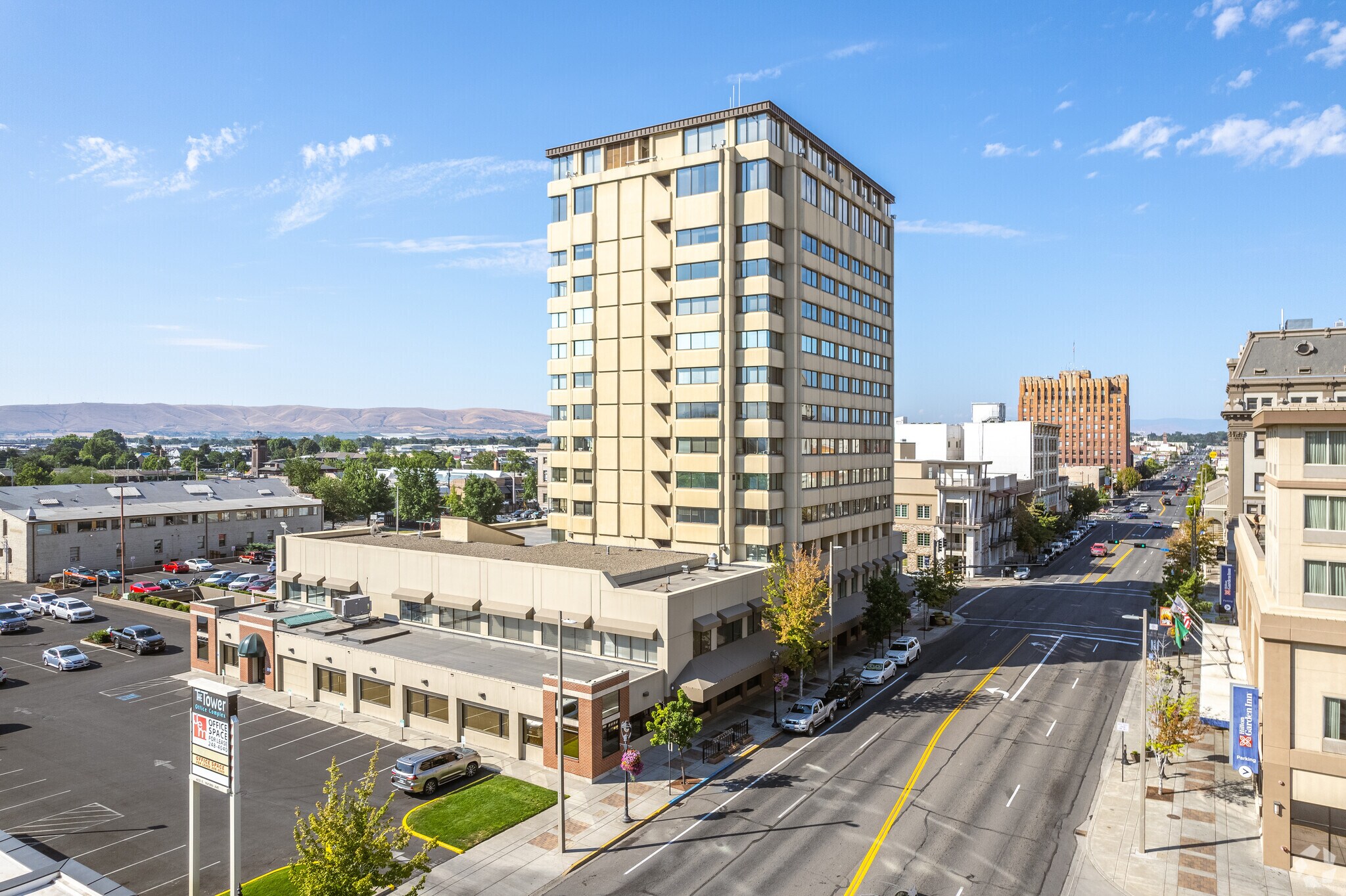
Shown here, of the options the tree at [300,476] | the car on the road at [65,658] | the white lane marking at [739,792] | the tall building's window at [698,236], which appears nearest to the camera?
the white lane marking at [739,792]

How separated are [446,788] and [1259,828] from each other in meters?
35.9

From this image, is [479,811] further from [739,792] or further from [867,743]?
[867,743]

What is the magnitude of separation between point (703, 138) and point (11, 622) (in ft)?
243

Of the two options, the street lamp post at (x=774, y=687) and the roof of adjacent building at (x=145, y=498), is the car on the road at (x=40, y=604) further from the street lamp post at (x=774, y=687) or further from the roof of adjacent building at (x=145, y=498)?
the street lamp post at (x=774, y=687)

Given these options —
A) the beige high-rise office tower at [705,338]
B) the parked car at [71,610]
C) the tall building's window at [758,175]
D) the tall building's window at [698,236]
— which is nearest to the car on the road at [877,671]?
the beige high-rise office tower at [705,338]

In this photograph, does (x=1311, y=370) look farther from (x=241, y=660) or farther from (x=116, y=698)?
(x=116, y=698)

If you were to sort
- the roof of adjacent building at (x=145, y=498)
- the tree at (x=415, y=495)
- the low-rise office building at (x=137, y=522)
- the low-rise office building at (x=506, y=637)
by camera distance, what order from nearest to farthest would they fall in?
the low-rise office building at (x=506, y=637), the low-rise office building at (x=137, y=522), the roof of adjacent building at (x=145, y=498), the tree at (x=415, y=495)

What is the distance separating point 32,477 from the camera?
171 meters

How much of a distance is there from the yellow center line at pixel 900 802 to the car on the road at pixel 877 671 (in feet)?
19.0

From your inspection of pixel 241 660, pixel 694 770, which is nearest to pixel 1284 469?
pixel 694 770

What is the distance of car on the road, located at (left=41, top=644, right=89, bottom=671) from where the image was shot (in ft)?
190

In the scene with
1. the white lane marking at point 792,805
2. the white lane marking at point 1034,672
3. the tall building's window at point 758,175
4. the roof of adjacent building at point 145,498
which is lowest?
the white lane marking at point 1034,672

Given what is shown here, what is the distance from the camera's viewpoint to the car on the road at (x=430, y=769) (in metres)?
35.8

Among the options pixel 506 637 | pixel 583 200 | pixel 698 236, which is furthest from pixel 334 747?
pixel 583 200
